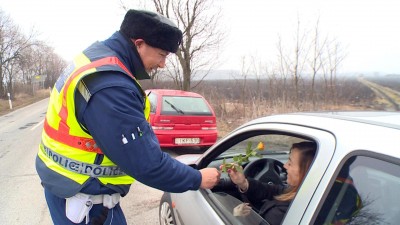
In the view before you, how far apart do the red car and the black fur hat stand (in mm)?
5492

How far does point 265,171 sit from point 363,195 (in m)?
1.46

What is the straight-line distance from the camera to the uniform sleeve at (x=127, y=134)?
54.0 inches

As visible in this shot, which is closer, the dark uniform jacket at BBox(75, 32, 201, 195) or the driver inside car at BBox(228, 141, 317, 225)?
the dark uniform jacket at BBox(75, 32, 201, 195)

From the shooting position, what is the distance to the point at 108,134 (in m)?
1.38

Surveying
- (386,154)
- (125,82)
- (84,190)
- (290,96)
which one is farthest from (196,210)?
(290,96)

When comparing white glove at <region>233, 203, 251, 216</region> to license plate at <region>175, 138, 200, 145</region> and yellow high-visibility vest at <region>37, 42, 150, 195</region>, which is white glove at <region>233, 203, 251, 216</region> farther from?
license plate at <region>175, 138, 200, 145</region>

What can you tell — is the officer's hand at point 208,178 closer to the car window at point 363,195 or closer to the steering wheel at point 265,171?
the car window at point 363,195

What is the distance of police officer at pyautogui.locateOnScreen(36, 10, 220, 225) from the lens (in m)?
1.40

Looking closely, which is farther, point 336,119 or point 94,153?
point 94,153

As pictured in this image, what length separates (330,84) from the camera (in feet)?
40.9

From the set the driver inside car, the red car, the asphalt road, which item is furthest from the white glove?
the red car

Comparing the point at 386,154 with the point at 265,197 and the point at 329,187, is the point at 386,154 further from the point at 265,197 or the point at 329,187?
the point at 265,197

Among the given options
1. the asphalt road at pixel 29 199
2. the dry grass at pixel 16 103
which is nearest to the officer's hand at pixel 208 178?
the asphalt road at pixel 29 199

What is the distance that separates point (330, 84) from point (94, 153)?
12.4m
